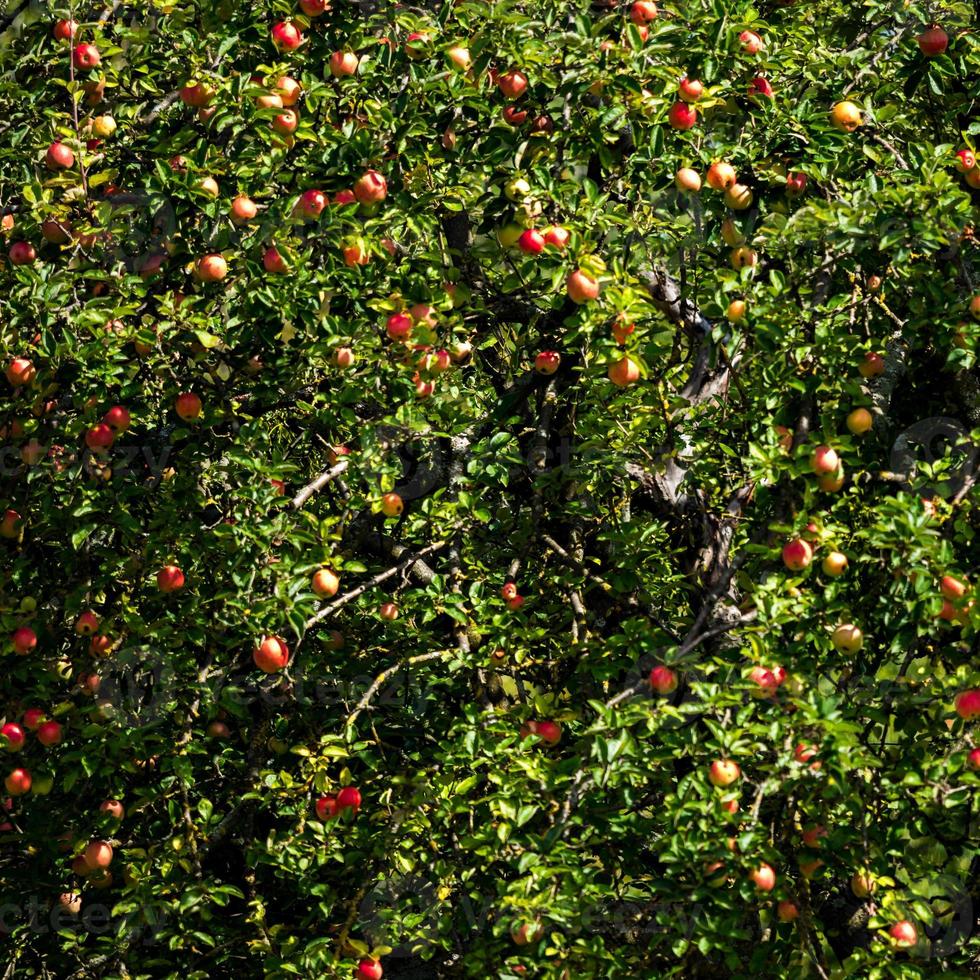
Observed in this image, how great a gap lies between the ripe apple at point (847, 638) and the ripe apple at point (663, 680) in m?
0.41

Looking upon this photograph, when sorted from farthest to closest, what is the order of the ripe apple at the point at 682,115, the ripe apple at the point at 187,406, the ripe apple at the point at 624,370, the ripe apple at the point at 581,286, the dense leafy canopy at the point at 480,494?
the ripe apple at the point at 187,406
the ripe apple at the point at 682,115
the ripe apple at the point at 624,370
the ripe apple at the point at 581,286
the dense leafy canopy at the point at 480,494

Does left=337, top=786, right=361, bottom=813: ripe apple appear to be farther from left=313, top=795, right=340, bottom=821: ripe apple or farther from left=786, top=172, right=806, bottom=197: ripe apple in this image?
left=786, top=172, right=806, bottom=197: ripe apple

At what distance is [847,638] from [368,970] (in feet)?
5.00

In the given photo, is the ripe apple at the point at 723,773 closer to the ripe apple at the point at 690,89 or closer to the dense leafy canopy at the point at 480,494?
the dense leafy canopy at the point at 480,494

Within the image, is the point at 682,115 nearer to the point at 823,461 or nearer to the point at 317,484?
the point at 823,461

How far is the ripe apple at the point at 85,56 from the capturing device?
13.0ft

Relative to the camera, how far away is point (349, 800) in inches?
150

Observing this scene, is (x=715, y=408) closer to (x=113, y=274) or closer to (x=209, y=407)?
(x=209, y=407)

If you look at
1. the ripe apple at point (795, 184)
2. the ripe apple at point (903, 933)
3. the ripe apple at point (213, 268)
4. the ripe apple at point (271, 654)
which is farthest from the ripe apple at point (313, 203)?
the ripe apple at point (903, 933)

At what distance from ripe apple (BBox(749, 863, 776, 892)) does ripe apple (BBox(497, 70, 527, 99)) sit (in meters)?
2.11

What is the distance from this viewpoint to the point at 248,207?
379cm

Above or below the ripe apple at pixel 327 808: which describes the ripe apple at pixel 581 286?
above

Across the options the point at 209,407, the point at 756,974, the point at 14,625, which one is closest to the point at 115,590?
the point at 14,625

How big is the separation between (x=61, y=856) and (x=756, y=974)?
6.53 ft
